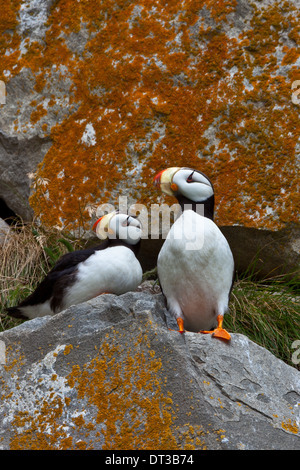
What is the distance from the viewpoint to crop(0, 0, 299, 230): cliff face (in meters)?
4.37

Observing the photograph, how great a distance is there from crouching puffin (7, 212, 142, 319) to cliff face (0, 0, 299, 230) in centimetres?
81

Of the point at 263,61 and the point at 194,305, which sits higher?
the point at 263,61

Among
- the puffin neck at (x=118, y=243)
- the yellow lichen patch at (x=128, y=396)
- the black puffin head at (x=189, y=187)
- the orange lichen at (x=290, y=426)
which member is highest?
the black puffin head at (x=189, y=187)

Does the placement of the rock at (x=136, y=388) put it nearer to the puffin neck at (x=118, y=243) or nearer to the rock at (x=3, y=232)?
the puffin neck at (x=118, y=243)

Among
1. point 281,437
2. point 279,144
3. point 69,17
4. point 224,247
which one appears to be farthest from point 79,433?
point 69,17

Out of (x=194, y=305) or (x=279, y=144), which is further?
(x=279, y=144)

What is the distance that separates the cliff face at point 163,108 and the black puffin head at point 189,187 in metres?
0.88

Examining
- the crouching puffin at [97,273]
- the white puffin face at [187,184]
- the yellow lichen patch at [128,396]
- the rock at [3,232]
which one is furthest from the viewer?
the rock at [3,232]

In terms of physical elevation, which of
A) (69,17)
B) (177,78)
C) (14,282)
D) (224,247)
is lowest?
(14,282)

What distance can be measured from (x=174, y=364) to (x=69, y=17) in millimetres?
3590

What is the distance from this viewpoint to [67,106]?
4938 millimetres

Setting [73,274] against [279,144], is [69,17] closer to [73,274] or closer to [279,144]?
[279,144]

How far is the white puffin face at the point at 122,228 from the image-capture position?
12.3ft

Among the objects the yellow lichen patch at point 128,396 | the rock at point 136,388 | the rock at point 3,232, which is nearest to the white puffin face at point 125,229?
the rock at point 136,388
